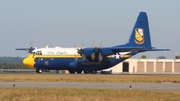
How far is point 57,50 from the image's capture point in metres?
70.9

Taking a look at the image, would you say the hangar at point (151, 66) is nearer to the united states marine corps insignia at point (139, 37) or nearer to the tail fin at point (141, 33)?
the tail fin at point (141, 33)

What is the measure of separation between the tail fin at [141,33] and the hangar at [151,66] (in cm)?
1940

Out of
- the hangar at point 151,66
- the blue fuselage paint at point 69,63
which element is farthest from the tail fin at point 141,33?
the hangar at point 151,66

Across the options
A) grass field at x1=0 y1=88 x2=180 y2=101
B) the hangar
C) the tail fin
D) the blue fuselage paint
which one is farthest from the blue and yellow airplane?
grass field at x1=0 y1=88 x2=180 y2=101

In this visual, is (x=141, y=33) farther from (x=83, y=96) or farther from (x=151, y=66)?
(x=83, y=96)

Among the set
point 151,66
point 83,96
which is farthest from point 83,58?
point 83,96

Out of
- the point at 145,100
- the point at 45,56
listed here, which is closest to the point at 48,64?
the point at 45,56

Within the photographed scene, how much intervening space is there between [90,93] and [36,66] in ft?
137

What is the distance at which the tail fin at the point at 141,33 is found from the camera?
248ft

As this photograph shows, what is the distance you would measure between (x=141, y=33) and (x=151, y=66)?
21.2m

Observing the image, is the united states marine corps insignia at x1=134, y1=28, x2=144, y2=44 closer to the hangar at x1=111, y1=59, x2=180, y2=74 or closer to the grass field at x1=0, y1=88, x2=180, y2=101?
the hangar at x1=111, y1=59, x2=180, y2=74

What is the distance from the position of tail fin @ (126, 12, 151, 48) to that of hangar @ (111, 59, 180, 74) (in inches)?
764

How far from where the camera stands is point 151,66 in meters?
96.1

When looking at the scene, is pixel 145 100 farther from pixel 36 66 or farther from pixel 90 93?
pixel 36 66
